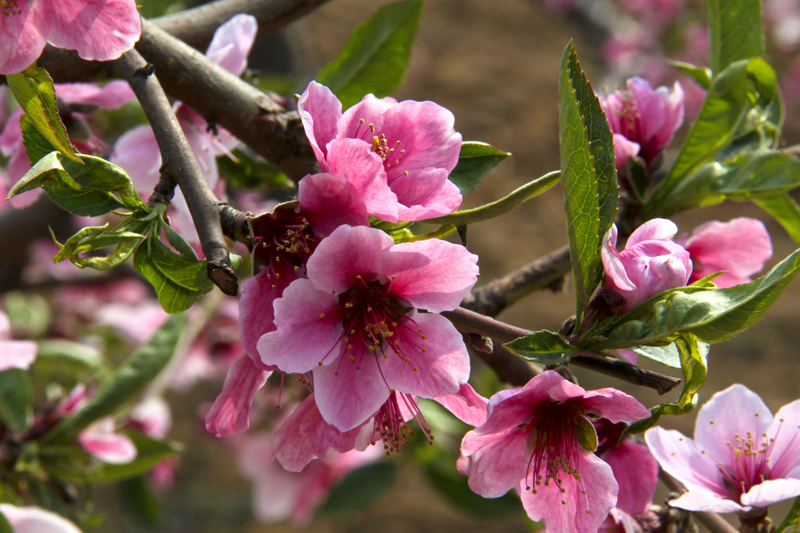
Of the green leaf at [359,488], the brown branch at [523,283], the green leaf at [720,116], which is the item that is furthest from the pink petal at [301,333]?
the green leaf at [359,488]

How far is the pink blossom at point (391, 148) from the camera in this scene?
60cm

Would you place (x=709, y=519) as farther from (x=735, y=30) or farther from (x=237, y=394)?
(x=735, y=30)

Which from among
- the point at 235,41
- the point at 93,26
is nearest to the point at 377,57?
the point at 235,41

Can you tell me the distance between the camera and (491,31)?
6.43m

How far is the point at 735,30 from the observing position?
1.02 meters

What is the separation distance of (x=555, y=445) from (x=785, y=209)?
587mm

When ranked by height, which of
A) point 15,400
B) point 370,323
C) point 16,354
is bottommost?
point 15,400

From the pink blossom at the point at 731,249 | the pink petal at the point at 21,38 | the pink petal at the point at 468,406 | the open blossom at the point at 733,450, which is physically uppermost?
the pink petal at the point at 21,38

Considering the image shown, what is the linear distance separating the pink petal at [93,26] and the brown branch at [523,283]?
1.78 feet

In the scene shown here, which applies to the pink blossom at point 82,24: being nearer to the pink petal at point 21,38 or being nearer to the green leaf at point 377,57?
the pink petal at point 21,38

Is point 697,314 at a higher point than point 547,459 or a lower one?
higher

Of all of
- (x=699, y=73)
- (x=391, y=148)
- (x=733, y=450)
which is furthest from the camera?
(x=699, y=73)

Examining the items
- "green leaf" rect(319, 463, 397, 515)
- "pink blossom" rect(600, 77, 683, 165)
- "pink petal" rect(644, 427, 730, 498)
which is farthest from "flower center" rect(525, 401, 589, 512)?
"green leaf" rect(319, 463, 397, 515)

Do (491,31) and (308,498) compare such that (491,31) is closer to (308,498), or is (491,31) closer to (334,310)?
(308,498)
